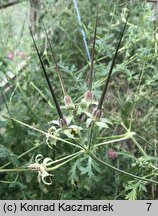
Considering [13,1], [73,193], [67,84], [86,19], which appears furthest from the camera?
[13,1]

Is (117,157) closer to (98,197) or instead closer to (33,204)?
(98,197)

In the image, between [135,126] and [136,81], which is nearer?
[135,126]

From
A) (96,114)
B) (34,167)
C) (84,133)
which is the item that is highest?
(84,133)

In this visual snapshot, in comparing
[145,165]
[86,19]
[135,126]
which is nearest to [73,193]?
[145,165]

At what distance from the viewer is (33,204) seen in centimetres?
119

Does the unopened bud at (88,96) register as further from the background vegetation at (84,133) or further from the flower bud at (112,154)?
the flower bud at (112,154)

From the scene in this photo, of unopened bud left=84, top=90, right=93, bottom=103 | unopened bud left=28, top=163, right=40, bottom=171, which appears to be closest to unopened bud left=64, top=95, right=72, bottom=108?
unopened bud left=84, top=90, right=93, bottom=103

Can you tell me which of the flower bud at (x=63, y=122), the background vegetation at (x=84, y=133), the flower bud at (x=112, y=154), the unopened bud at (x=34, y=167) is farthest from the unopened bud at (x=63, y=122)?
the flower bud at (x=112, y=154)

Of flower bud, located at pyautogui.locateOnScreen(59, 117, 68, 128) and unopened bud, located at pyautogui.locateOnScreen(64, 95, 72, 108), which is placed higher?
unopened bud, located at pyautogui.locateOnScreen(64, 95, 72, 108)

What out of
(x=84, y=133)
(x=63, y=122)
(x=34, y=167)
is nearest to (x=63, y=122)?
(x=63, y=122)

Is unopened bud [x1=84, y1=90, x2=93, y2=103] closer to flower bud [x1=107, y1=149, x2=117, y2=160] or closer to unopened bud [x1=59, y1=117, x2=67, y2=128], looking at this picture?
unopened bud [x1=59, y1=117, x2=67, y2=128]

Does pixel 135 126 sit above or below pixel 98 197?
above

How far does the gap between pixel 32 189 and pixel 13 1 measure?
1.45 m

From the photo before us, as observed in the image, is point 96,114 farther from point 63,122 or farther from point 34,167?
point 34,167
